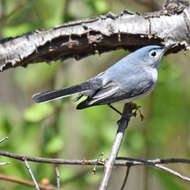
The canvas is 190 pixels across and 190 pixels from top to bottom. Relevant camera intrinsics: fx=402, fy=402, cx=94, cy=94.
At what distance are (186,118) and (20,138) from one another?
1165 millimetres

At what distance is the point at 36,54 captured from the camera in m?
2.12

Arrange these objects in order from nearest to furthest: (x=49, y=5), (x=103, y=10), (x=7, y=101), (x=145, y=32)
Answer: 1. (x=145, y=32)
2. (x=103, y=10)
3. (x=49, y=5)
4. (x=7, y=101)

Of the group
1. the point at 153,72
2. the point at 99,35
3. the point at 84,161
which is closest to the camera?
the point at 84,161

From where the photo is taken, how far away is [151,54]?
239 centimetres

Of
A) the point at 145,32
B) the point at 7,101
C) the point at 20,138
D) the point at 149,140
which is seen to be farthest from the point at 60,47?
the point at 7,101

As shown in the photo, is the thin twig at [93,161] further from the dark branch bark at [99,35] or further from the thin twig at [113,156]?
the dark branch bark at [99,35]

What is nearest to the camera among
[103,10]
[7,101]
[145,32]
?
[145,32]

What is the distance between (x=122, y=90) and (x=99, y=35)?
404 millimetres

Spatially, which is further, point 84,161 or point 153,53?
point 153,53

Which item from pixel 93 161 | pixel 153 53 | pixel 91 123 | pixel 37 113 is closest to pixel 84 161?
pixel 93 161

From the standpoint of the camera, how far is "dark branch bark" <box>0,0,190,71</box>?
2.10m

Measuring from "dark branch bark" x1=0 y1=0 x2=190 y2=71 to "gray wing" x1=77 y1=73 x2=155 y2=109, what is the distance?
0.30 meters

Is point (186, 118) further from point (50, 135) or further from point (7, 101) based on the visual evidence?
point (7, 101)

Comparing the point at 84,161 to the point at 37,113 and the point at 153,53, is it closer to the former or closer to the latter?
the point at 153,53
